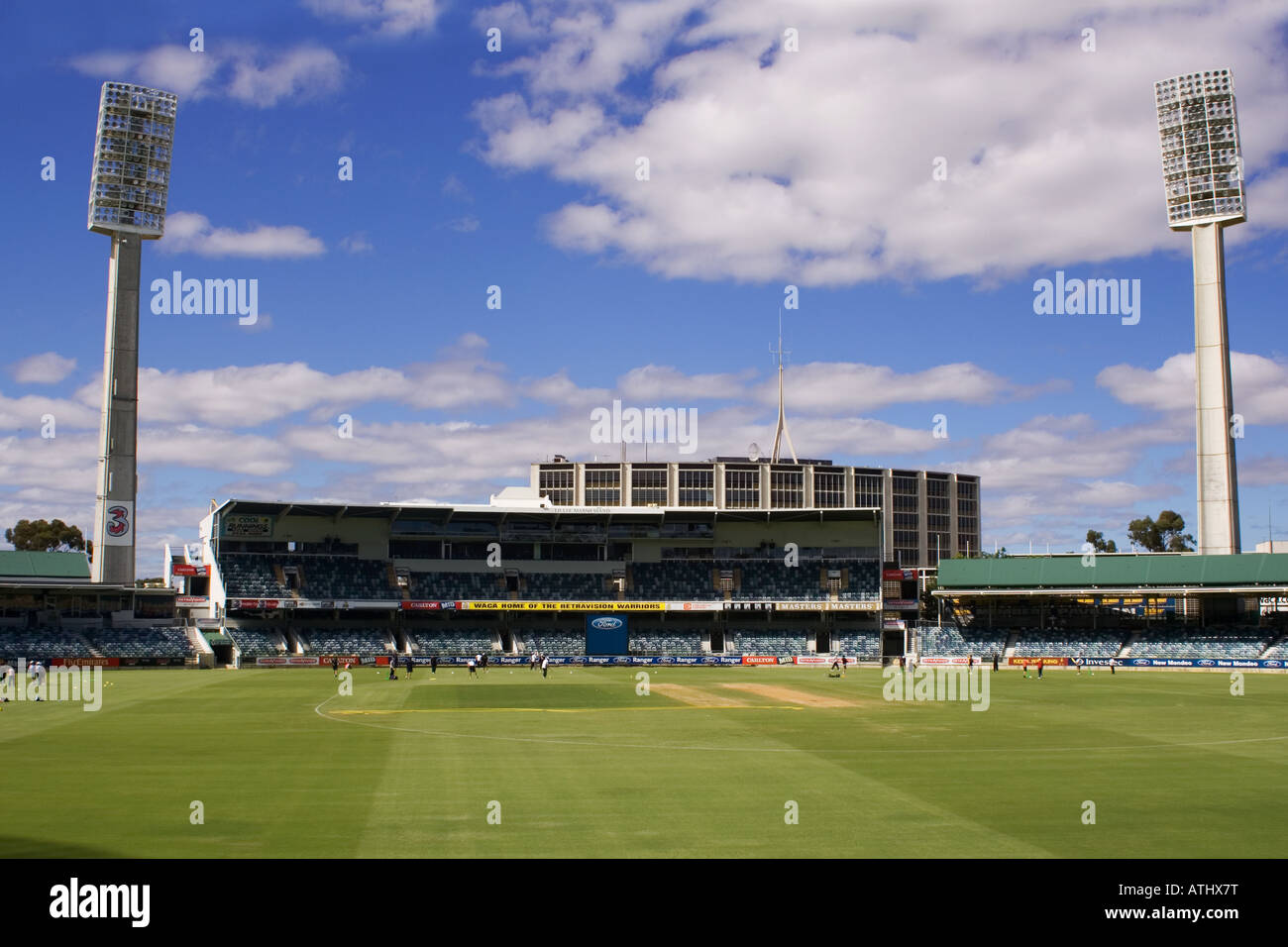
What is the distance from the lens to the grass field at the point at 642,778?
19.8 metres

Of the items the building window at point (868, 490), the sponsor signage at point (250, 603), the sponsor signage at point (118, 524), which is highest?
the building window at point (868, 490)

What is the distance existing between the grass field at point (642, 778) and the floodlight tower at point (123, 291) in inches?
1935

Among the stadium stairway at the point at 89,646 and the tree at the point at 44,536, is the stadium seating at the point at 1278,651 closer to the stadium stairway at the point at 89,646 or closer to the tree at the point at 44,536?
the stadium stairway at the point at 89,646

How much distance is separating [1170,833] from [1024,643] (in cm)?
7838

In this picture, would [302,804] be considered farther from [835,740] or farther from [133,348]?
[133,348]

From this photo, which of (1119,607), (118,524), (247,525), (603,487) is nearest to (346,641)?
(247,525)

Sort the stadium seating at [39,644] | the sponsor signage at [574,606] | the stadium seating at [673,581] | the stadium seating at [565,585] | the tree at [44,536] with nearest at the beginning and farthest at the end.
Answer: the stadium seating at [39,644] → the sponsor signage at [574,606] → the stadium seating at [565,585] → the stadium seating at [673,581] → the tree at [44,536]

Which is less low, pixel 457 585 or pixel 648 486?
pixel 648 486

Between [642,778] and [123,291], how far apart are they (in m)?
84.9

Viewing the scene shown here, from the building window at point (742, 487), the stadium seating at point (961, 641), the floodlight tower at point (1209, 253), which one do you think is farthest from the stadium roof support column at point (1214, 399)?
the building window at point (742, 487)

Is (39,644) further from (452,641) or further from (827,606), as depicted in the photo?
(827,606)

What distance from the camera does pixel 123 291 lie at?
313ft

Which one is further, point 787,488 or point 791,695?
point 787,488
